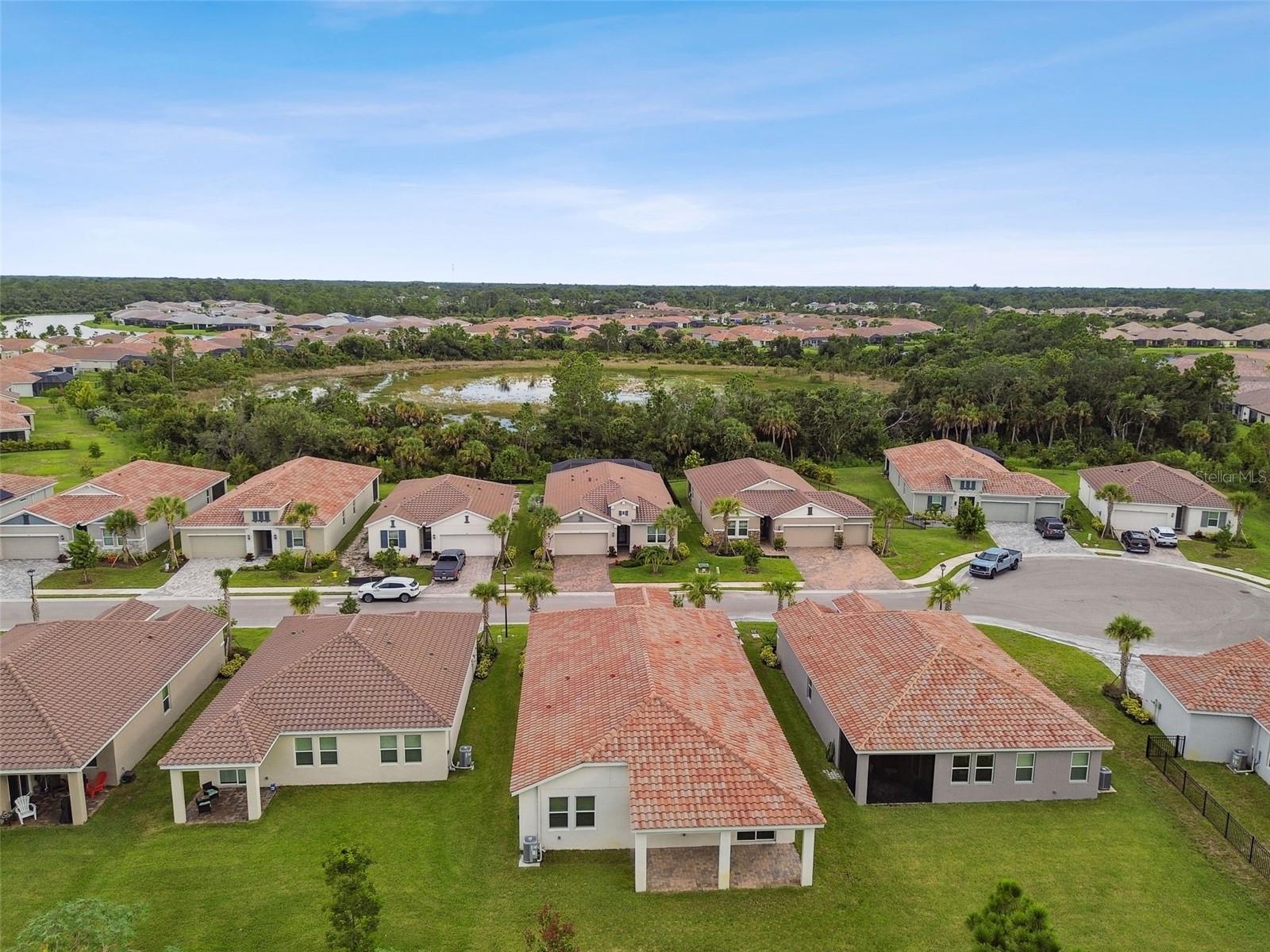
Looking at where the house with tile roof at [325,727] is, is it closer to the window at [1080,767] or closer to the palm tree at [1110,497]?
the window at [1080,767]

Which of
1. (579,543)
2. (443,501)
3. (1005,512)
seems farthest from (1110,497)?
(443,501)

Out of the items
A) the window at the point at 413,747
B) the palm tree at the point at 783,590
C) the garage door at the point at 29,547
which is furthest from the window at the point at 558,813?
the garage door at the point at 29,547

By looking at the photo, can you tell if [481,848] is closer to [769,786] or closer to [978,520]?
[769,786]

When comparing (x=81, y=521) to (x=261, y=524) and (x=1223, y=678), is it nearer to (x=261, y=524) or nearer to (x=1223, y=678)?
(x=261, y=524)

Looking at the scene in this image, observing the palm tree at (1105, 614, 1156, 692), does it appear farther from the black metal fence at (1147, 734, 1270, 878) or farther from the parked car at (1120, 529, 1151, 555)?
the parked car at (1120, 529, 1151, 555)

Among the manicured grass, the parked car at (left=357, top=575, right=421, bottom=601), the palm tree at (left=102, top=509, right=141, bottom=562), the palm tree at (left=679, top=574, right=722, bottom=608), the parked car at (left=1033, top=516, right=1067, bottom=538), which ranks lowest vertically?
the manicured grass

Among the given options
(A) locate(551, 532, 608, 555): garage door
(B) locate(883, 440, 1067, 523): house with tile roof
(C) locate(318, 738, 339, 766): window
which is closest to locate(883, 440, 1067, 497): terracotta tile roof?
(B) locate(883, 440, 1067, 523): house with tile roof
